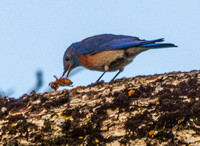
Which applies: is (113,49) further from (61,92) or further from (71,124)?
(71,124)

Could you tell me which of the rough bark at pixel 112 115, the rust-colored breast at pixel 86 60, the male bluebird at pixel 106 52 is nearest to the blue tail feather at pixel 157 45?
the male bluebird at pixel 106 52

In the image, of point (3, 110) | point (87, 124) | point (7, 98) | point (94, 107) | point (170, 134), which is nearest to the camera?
point (170, 134)

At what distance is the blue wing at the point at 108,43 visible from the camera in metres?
7.26

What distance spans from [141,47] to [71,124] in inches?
146

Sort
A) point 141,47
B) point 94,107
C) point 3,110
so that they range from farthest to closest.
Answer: point 141,47 < point 3,110 < point 94,107

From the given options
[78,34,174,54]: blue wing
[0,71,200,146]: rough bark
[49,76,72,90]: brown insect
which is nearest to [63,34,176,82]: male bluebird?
[78,34,174,54]: blue wing

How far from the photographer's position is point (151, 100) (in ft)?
13.5

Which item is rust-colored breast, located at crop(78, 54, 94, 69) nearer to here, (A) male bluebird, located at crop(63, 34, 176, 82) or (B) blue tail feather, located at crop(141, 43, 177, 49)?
(A) male bluebird, located at crop(63, 34, 176, 82)

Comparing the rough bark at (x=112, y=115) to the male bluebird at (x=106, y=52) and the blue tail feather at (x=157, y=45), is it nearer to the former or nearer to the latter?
the blue tail feather at (x=157, y=45)

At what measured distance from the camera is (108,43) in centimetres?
790

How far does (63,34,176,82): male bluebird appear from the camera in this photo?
7.39 meters

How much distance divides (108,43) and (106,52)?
31 centimetres

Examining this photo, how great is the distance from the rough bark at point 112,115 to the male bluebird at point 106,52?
8.55 feet

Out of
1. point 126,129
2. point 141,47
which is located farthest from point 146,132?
point 141,47
